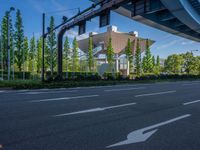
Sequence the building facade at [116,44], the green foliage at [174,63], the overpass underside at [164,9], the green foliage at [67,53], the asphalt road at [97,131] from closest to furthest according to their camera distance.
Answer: the asphalt road at [97,131]
the overpass underside at [164,9]
the green foliage at [67,53]
the building facade at [116,44]
the green foliage at [174,63]

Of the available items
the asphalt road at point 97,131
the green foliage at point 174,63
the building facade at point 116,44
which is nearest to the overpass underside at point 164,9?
the asphalt road at point 97,131

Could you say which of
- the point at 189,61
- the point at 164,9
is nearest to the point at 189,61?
the point at 189,61

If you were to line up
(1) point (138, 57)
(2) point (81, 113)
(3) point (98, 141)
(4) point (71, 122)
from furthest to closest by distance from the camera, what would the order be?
(1) point (138, 57) < (2) point (81, 113) < (4) point (71, 122) < (3) point (98, 141)

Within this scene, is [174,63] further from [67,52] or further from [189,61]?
[67,52]

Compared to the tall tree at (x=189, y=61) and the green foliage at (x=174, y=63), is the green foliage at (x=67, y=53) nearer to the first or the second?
the green foliage at (x=174, y=63)

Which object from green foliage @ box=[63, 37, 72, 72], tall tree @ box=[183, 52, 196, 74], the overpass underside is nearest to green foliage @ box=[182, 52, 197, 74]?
tall tree @ box=[183, 52, 196, 74]

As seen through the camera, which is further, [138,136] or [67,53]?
[67,53]

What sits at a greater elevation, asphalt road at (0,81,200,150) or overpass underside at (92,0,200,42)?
overpass underside at (92,0,200,42)

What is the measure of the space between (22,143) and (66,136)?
94cm

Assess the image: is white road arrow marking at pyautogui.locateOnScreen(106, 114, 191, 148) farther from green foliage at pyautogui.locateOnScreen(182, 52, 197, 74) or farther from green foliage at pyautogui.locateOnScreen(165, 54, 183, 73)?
green foliage at pyautogui.locateOnScreen(182, 52, 197, 74)

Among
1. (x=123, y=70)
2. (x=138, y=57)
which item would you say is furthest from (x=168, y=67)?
(x=138, y=57)

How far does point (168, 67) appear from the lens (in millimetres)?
66938

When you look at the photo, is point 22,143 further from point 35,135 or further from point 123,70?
point 123,70

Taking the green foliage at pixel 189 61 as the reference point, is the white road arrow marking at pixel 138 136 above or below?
below
